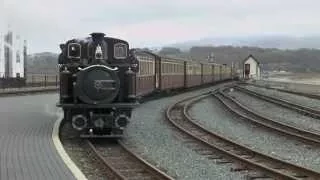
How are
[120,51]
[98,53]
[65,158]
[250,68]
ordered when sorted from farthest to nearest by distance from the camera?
[250,68] < [120,51] < [98,53] < [65,158]

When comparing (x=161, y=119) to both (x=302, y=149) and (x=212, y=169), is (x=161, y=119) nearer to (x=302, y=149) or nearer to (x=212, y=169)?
(x=302, y=149)

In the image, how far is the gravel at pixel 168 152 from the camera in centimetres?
1152

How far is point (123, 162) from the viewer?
42.4 ft

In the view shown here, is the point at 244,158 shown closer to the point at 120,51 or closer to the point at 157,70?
the point at 120,51

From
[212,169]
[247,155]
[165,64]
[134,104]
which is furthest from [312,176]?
[165,64]

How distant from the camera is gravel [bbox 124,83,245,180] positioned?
37.8ft

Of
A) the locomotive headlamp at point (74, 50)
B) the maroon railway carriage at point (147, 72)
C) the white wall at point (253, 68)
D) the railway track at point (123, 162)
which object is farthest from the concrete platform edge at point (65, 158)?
the white wall at point (253, 68)

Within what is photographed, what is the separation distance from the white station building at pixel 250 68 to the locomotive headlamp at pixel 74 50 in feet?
256

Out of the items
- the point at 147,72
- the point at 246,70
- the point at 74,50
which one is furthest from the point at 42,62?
the point at 74,50

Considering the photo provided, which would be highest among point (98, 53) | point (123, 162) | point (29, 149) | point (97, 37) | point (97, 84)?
point (97, 37)

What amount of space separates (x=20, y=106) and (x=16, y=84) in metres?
19.6

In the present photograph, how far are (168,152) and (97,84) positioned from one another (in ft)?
8.64

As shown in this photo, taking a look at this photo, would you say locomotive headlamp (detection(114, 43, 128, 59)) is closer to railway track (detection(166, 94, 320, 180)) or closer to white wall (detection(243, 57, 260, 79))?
railway track (detection(166, 94, 320, 180))

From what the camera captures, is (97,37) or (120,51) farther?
(120,51)
